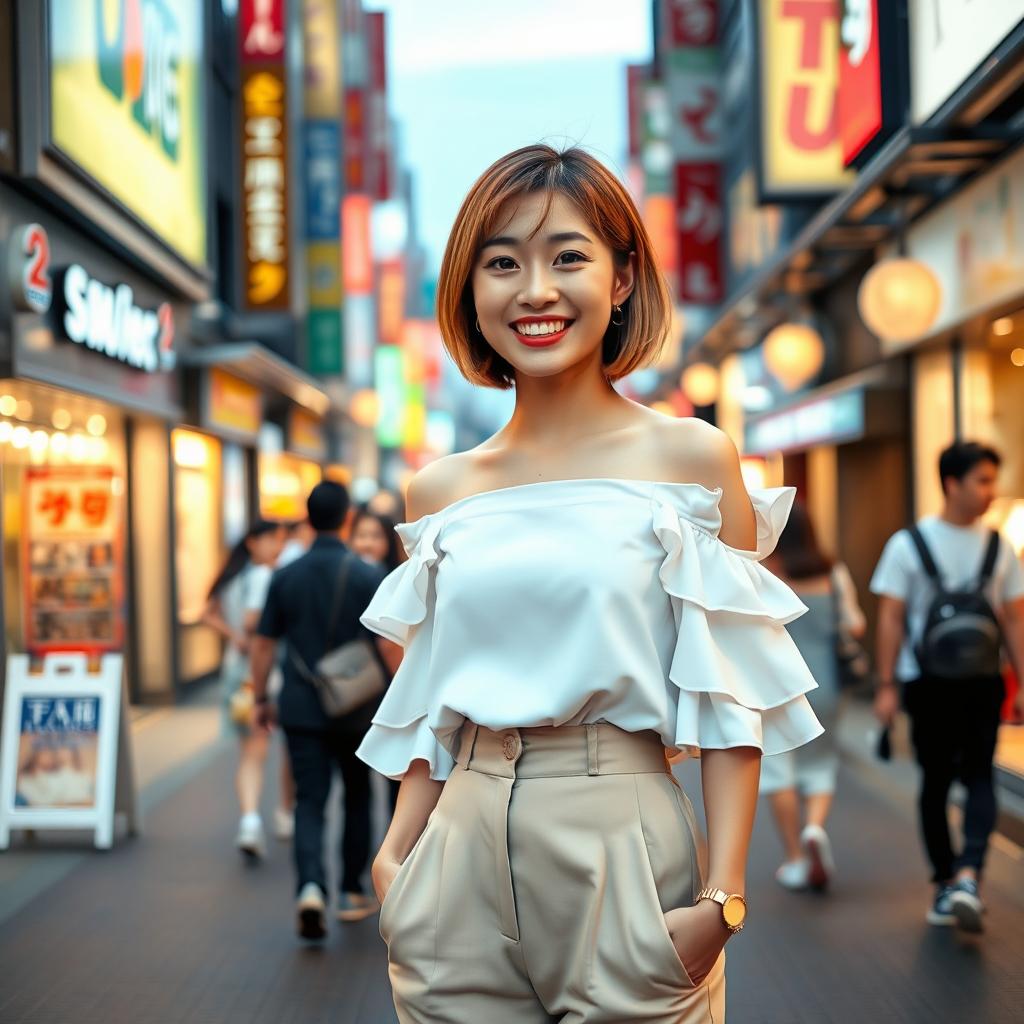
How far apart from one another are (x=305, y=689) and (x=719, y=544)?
427cm

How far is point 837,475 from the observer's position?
1409cm

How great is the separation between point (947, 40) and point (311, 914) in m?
6.07

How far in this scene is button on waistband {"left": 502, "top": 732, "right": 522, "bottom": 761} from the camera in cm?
194

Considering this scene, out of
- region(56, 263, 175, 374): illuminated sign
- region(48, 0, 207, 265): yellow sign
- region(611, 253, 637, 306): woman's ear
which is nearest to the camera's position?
region(611, 253, 637, 306): woman's ear

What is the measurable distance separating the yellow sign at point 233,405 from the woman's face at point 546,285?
13602mm

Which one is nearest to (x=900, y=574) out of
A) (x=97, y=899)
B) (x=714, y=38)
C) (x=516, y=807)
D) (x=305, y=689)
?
(x=305, y=689)

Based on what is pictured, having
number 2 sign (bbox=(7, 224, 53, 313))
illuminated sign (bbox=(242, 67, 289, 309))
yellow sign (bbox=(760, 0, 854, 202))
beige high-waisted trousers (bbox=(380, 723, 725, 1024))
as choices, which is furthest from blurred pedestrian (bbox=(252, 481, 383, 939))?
illuminated sign (bbox=(242, 67, 289, 309))

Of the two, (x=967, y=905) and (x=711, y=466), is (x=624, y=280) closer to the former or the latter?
(x=711, y=466)

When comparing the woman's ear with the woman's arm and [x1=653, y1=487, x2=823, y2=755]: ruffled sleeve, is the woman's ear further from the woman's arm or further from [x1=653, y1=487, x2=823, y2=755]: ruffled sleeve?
the woman's arm

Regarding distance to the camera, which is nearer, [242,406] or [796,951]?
[796,951]

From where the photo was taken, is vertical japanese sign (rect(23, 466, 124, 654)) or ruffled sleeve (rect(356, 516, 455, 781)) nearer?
ruffled sleeve (rect(356, 516, 455, 781))

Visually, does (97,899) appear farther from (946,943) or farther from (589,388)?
(589,388)

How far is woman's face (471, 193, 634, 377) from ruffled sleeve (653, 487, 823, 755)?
290 millimetres

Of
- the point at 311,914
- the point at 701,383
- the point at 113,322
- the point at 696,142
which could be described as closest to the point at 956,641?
the point at 311,914
